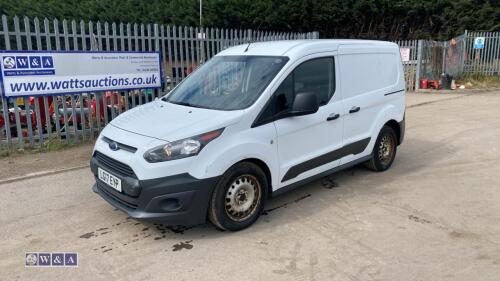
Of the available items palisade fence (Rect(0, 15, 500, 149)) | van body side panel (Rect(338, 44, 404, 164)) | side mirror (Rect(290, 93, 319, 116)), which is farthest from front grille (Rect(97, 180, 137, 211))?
palisade fence (Rect(0, 15, 500, 149))

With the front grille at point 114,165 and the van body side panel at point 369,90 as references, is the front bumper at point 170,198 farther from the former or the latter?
the van body side panel at point 369,90

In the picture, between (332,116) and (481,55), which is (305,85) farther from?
(481,55)

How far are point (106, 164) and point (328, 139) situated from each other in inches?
98.2

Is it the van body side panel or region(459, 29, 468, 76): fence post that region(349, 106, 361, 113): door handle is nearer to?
the van body side panel

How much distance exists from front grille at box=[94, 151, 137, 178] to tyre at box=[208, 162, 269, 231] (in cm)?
81

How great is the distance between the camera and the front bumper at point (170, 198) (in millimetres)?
3641

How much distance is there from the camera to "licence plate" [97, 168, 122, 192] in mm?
3881

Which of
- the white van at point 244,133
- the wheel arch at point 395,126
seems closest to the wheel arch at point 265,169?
the white van at point 244,133

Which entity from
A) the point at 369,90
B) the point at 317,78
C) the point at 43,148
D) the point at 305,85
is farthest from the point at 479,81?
the point at 43,148

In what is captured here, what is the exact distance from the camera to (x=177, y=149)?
12.1ft

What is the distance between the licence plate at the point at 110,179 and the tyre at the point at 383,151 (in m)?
3.51

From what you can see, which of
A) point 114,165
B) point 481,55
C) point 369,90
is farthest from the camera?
point 481,55

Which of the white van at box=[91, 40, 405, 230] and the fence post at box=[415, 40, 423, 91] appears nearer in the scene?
the white van at box=[91, 40, 405, 230]

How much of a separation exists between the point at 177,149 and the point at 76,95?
192 inches
